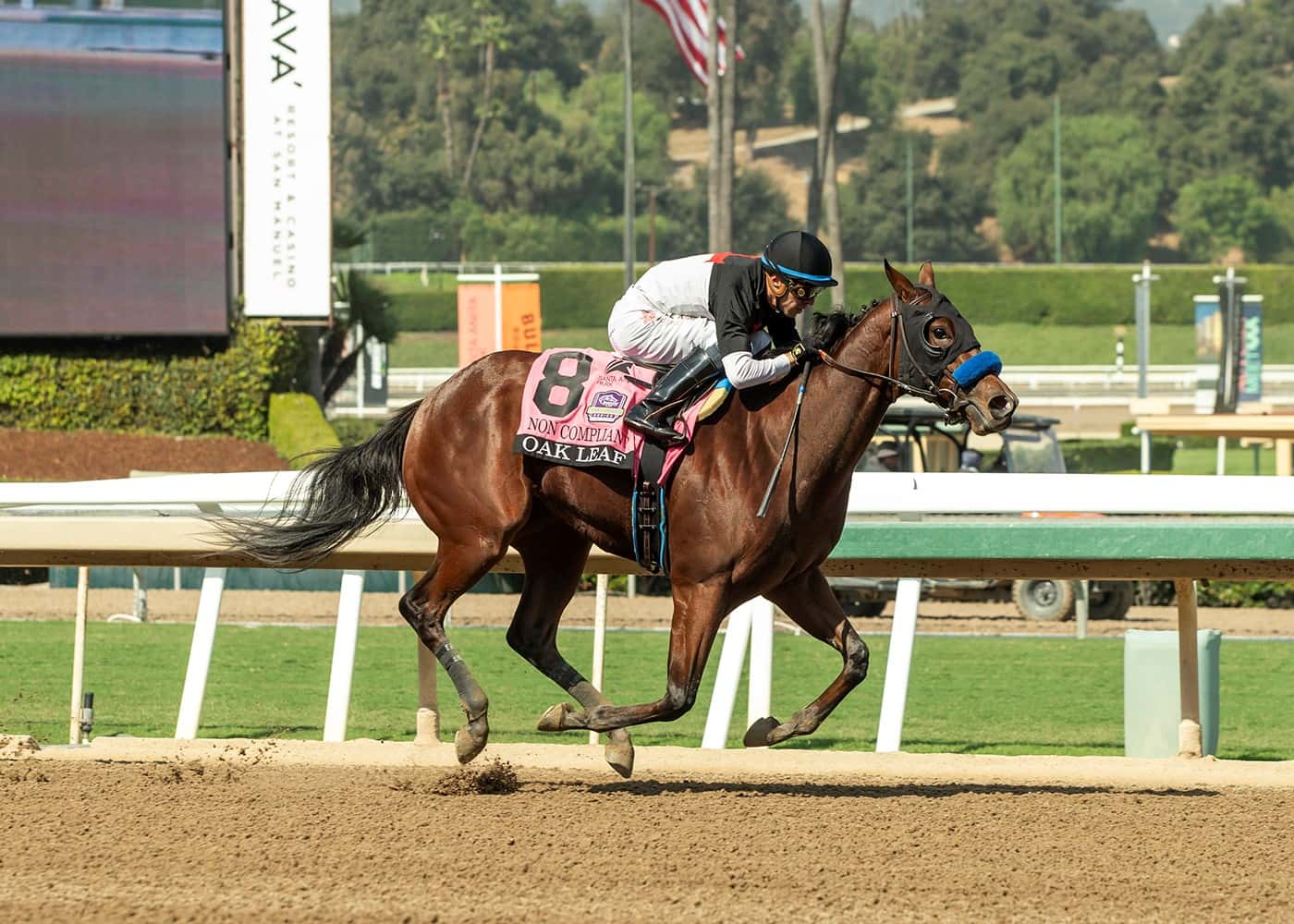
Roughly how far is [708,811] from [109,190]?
15.6 m

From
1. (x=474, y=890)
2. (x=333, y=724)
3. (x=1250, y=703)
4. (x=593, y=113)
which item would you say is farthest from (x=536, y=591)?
(x=593, y=113)

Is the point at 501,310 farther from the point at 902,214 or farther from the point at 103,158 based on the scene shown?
the point at 902,214

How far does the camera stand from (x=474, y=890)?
4250mm

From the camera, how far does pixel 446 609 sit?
586 cm

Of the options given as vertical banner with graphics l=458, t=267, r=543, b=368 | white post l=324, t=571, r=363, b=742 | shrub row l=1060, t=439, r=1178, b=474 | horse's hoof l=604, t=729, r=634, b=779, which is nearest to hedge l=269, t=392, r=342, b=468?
vertical banner with graphics l=458, t=267, r=543, b=368

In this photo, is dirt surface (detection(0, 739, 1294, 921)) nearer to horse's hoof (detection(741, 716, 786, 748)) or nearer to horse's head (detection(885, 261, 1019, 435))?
horse's hoof (detection(741, 716, 786, 748))

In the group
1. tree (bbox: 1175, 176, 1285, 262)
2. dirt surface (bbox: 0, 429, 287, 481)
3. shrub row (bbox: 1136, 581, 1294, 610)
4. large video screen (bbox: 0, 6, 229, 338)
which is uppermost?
tree (bbox: 1175, 176, 1285, 262)

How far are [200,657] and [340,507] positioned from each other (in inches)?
38.8

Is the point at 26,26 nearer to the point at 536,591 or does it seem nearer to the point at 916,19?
the point at 536,591

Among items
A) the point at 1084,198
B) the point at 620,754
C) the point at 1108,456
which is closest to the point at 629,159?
the point at 1108,456

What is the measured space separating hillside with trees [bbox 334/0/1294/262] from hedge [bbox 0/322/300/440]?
53379mm

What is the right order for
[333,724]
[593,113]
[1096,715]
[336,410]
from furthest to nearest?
[593,113] < [336,410] < [1096,715] < [333,724]

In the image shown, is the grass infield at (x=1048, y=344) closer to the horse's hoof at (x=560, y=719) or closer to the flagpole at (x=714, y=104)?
the flagpole at (x=714, y=104)

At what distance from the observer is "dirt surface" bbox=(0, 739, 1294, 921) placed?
13.6ft
